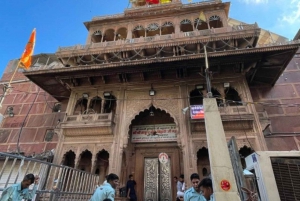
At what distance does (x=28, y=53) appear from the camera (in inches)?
519

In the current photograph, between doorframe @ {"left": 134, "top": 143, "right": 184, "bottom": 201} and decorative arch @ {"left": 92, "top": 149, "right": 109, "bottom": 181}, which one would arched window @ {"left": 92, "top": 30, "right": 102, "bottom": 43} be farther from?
doorframe @ {"left": 134, "top": 143, "right": 184, "bottom": 201}

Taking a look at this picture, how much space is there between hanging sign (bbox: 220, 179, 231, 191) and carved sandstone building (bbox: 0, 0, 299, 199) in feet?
15.9

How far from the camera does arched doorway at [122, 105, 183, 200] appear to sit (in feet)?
32.2

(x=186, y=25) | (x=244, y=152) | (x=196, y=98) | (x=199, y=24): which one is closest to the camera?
(x=244, y=152)

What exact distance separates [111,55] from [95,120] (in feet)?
14.4

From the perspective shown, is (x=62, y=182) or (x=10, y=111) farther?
(x=10, y=111)

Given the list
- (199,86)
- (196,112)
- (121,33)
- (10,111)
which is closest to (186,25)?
(121,33)

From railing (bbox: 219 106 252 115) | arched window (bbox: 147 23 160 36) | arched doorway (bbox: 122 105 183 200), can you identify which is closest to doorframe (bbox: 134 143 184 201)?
arched doorway (bbox: 122 105 183 200)

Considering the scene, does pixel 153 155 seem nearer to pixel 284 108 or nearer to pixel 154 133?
Result: pixel 154 133

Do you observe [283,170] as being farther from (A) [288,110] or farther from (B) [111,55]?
(B) [111,55]

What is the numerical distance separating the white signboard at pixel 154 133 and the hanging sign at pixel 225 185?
6.74m

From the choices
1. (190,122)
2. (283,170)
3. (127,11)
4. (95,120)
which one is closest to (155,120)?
(190,122)

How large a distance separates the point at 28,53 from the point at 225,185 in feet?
48.1

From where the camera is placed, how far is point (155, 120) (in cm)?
1110
